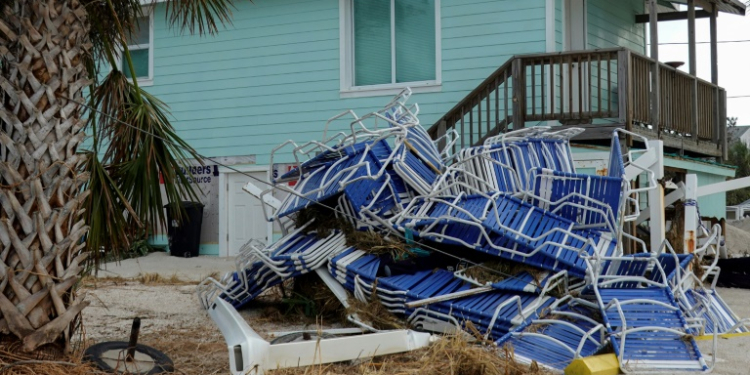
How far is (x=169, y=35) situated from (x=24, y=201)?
11.9 m

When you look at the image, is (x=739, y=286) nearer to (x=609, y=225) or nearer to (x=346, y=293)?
(x=609, y=225)

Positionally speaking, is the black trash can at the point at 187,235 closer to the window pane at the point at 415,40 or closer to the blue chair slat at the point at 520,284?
the window pane at the point at 415,40

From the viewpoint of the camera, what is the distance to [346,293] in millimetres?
7191

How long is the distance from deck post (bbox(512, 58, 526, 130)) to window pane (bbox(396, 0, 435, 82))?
94.6 inches

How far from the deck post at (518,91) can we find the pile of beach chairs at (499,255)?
3.72 meters

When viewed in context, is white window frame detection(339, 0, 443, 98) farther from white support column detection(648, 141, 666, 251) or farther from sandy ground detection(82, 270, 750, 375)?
white support column detection(648, 141, 666, 251)

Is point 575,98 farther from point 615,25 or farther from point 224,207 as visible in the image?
point 224,207

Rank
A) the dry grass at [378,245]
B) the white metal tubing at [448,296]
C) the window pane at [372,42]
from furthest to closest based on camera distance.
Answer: the window pane at [372,42]
the dry grass at [378,245]
the white metal tubing at [448,296]

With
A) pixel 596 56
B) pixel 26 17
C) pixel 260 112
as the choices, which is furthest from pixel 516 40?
pixel 26 17

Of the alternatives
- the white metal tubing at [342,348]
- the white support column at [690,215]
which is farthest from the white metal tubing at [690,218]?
the white metal tubing at [342,348]

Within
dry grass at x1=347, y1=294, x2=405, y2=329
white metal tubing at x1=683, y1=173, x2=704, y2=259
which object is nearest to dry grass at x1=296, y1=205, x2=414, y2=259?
dry grass at x1=347, y1=294, x2=405, y2=329

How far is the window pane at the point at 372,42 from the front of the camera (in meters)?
14.4

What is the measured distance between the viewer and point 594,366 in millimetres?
5207

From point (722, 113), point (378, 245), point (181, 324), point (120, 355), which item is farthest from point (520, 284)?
point (722, 113)
